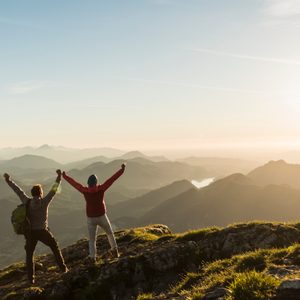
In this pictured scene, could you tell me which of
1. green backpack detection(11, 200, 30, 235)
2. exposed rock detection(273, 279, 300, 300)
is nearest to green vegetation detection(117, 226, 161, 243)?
green backpack detection(11, 200, 30, 235)

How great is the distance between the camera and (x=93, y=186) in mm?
17719

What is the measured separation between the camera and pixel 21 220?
16281 millimetres

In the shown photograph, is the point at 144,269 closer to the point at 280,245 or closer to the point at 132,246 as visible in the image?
the point at 132,246

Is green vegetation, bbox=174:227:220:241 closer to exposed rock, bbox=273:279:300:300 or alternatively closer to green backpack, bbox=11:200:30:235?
green backpack, bbox=11:200:30:235

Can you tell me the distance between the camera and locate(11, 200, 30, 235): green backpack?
1627cm

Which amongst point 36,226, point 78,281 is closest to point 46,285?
point 78,281

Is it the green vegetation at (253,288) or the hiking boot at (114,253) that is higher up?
the green vegetation at (253,288)

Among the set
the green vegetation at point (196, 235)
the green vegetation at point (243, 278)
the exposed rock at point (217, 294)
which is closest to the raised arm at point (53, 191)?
the green vegetation at point (196, 235)

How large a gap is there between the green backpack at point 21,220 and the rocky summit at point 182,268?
249cm

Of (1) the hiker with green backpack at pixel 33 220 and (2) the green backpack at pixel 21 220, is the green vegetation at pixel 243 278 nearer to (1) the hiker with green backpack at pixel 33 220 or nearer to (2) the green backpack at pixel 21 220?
(1) the hiker with green backpack at pixel 33 220

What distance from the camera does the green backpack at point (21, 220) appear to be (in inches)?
640

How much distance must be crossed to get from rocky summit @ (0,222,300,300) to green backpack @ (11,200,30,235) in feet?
8.15

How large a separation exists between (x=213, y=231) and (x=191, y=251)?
8.61 feet

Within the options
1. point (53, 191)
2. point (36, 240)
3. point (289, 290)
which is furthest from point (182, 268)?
point (289, 290)
